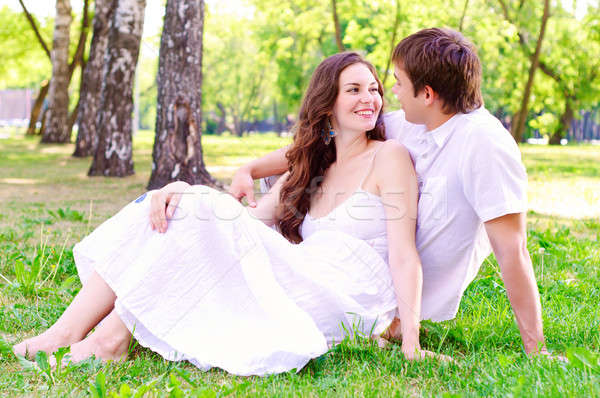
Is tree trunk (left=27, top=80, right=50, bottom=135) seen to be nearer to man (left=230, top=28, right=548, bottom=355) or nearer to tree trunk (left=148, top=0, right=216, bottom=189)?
tree trunk (left=148, top=0, right=216, bottom=189)

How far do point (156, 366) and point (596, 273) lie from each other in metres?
3.03

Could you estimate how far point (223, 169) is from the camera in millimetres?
12734

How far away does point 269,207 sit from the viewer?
354cm

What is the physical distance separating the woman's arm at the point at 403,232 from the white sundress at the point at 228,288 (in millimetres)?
113

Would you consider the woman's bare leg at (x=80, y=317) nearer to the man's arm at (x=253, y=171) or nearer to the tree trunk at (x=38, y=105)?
the man's arm at (x=253, y=171)

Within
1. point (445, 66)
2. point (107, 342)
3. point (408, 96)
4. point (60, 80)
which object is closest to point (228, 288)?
point (107, 342)

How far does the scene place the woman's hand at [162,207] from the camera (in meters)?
2.79

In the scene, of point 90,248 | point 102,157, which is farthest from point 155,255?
point 102,157

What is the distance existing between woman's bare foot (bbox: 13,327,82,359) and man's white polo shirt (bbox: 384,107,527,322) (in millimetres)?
1650

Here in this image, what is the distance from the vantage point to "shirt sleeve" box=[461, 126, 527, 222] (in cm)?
260

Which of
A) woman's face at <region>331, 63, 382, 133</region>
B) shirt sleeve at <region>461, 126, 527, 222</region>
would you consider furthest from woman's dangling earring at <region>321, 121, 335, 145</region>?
shirt sleeve at <region>461, 126, 527, 222</region>

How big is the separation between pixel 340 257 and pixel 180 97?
20.0ft

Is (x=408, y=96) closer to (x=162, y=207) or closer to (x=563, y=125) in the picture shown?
(x=162, y=207)

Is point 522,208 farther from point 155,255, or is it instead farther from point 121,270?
point 121,270
